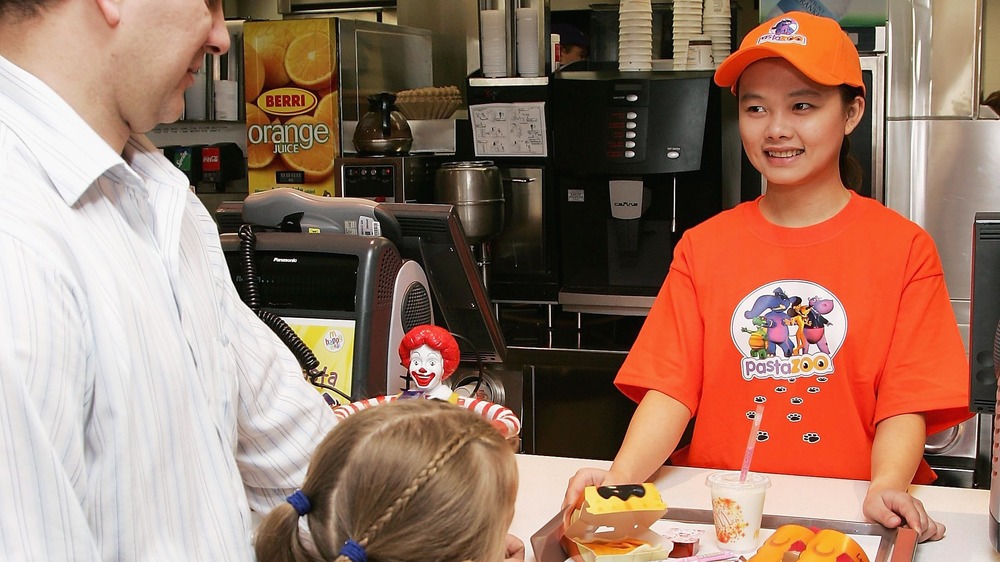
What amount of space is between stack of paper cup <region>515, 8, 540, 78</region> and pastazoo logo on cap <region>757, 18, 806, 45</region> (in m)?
2.15

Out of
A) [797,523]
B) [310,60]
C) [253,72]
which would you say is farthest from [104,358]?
[253,72]

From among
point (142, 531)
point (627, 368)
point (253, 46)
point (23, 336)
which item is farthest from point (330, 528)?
point (253, 46)

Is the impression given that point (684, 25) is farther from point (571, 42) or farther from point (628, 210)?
point (571, 42)

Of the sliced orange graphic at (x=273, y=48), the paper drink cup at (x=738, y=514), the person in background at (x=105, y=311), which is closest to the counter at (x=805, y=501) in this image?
the paper drink cup at (x=738, y=514)

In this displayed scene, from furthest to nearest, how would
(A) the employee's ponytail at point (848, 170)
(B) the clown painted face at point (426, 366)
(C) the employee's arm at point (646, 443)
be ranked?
1. (A) the employee's ponytail at point (848, 170)
2. (B) the clown painted face at point (426, 366)
3. (C) the employee's arm at point (646, 443)

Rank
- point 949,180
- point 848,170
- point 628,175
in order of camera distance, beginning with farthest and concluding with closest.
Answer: point 628,175 < point 949,180 < point 848,170

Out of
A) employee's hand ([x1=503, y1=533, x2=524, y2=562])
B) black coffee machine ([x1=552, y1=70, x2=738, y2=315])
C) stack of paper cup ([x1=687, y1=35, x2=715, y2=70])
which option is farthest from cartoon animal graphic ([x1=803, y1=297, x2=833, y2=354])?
stack of paper cup ([x1=687, y1=35, x2=715, y2=70])

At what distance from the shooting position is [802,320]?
169 centimetres

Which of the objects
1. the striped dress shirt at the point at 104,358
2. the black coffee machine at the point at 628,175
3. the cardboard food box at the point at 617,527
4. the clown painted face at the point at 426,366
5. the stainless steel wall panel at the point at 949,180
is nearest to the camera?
the striped dress shirt at the point at 104,358

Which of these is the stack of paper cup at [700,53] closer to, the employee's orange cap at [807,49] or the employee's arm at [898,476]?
the employee's orange cap at [807,49]

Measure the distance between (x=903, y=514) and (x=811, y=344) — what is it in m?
0.38

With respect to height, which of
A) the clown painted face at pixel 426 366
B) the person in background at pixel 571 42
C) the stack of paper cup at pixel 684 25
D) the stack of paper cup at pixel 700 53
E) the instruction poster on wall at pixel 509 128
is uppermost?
the person in background at pixel 571 42

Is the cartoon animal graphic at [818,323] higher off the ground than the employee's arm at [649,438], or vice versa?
the cartoon animal graphic at [818,323]

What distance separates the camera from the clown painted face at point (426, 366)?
1785mm
